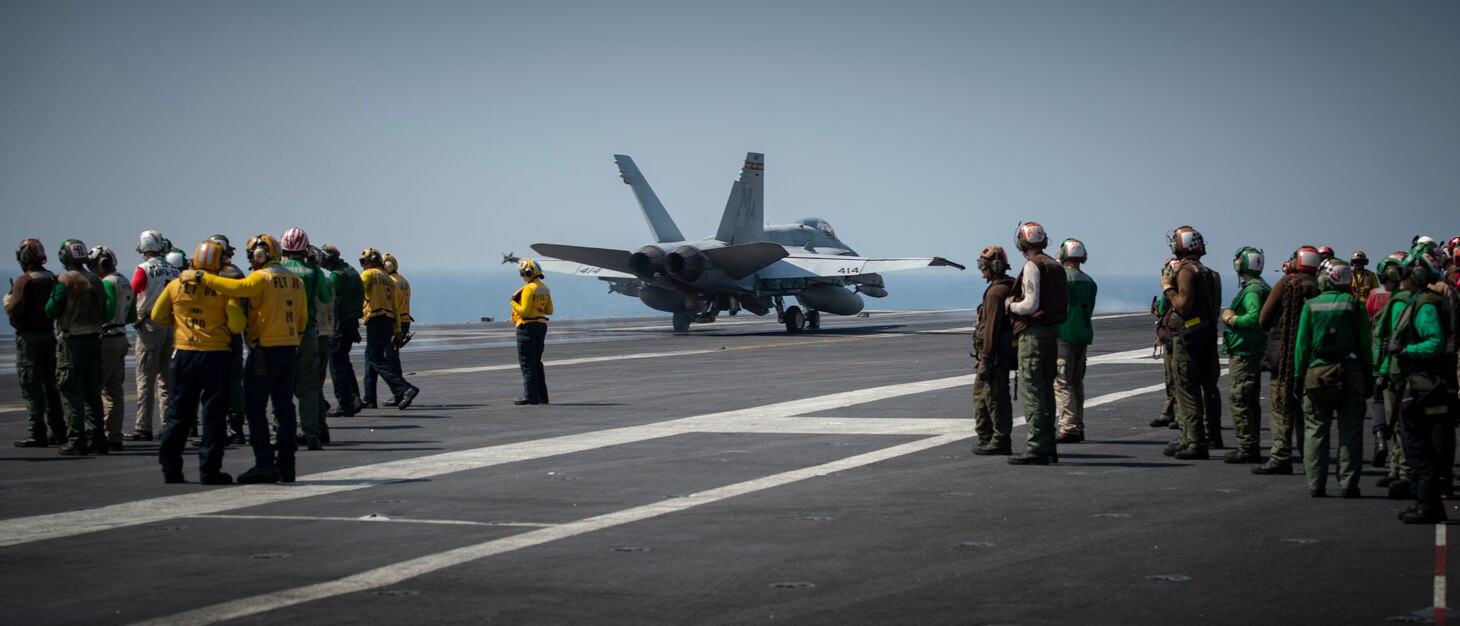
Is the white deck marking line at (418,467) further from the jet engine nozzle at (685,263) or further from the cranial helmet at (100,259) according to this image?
the jet engine nozzle at (685,263)

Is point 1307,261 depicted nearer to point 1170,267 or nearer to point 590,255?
point 1170,267

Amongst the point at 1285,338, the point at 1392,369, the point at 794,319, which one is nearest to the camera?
the point at 1392,369

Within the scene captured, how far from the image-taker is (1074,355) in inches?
554

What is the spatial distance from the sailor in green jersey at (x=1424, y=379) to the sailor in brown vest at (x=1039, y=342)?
120 inches

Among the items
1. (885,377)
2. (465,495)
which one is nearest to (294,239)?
(465,495)

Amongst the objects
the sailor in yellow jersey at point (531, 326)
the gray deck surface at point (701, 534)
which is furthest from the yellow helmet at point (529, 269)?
the gray deck surface at point (701, 534)

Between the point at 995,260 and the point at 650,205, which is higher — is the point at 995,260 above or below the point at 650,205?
below

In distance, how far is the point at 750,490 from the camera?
10805 mm

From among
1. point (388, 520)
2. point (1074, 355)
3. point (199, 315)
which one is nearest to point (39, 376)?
point (199, 315)

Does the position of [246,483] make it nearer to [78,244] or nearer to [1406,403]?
[78,244]

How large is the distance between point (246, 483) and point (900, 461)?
5.37 meters

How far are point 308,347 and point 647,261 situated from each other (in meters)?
28.0

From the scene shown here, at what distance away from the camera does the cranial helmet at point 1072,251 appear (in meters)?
14.6

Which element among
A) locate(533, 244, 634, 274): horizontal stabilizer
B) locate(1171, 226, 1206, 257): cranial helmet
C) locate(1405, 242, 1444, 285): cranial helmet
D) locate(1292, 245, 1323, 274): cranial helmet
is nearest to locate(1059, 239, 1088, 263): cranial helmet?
locate(1171, 226, 1206, 257): cranial helmet
